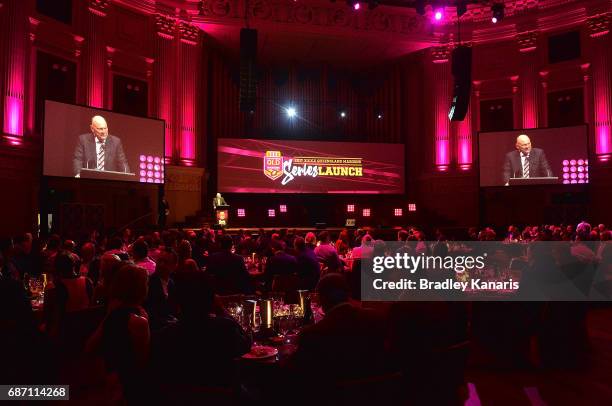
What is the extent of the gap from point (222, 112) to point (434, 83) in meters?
7.19

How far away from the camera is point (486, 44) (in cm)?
1541

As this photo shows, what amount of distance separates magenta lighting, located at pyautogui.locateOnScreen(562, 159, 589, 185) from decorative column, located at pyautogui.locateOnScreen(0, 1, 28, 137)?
1382 centimetres

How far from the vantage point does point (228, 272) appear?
18.9 ft

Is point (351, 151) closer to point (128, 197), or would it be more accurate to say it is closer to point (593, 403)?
point (128, 197)

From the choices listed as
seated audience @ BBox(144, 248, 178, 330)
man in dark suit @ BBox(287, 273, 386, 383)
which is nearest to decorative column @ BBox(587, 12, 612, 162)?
seated audience @ BBox(144, 248, 178, 330)

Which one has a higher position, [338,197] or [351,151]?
[351,151]

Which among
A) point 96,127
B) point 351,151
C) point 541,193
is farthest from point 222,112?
point 541,193

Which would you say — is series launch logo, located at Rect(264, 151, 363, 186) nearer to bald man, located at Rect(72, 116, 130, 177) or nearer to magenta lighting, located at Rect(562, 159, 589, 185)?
bald man, located at Rect(72, 116, 130, 177)

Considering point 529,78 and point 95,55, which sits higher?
point 529,78

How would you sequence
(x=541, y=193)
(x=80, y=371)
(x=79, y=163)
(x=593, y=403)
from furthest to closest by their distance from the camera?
(x=541, y=193) < (x=79, y=163) < (x=80, y=371) < (x=593, y=403)

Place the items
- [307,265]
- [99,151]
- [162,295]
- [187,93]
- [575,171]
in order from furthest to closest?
[187,93]
[575,171]
[99,151]
[307,265]
[162,295]

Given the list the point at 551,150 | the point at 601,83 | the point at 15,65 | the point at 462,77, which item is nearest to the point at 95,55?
the point at 15,65

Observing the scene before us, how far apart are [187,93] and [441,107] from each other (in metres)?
7.99

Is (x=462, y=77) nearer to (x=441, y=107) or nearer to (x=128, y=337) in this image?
(x=441, y=107)
